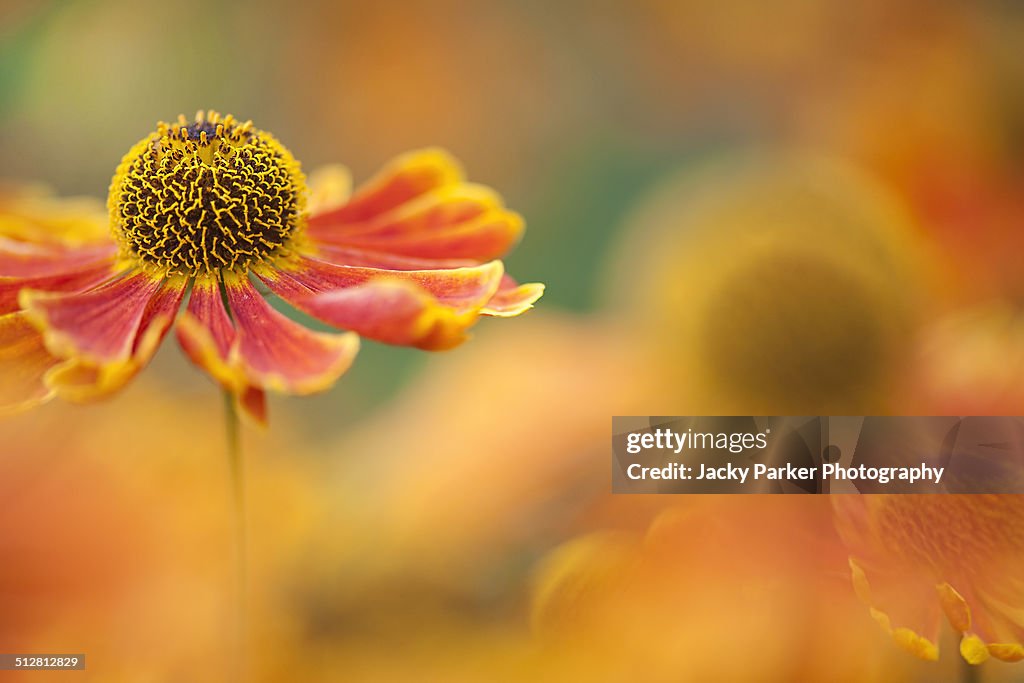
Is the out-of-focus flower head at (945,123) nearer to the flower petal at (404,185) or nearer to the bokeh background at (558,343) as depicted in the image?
the bokeh background at (558,343)

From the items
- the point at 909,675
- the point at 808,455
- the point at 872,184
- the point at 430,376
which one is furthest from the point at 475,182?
the point at 909,675

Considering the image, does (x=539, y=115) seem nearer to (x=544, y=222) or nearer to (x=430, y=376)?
(x=544, y=222)

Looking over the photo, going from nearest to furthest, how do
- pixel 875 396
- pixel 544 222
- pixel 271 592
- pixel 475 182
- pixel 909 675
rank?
1. pixel 909 675
2. pixel 271 592
3. pixel 875 396
4. pixel 544 222
5. pixel 475 182

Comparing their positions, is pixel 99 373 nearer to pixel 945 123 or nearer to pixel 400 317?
pixel 400 317

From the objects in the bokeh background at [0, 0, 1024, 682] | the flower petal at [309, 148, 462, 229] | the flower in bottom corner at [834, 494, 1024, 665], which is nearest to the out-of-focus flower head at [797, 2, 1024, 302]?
the bokeh background at [0, 0, 1024, 682]

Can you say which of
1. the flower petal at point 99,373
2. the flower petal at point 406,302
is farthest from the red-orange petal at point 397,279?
the flower petal at point 99,373

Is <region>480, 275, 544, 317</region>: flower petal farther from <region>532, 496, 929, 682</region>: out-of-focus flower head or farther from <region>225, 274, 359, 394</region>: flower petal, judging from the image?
<region>532, 496, 929, 682</region>: out-of-focus flower head

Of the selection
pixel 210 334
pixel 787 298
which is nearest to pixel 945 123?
pixel 787 298
